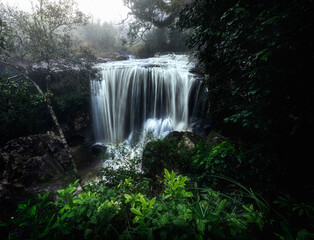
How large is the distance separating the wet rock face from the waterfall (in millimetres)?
3467

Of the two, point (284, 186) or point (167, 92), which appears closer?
point (284, 186)

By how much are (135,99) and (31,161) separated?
6895 mm

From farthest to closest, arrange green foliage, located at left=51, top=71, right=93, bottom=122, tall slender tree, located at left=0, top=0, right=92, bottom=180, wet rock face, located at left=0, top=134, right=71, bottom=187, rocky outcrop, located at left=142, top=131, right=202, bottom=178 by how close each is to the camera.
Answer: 1. green foliage, located at left=51, top=71, right=93, bottom=122
2. tall slender tree, located at left=0, top=0, right=92, bottom=180
3. wet rock face, located at left=0, top=134, right=71, bottom=187
4. rocky outcrop, located at left=142, top=131, right=202, bottom=178

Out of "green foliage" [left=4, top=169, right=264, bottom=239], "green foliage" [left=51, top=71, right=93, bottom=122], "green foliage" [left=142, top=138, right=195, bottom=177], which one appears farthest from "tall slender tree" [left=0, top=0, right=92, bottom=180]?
"green foliage" [left=4, top=169, right=264, bottom=239]

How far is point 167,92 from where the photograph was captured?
33.9ft

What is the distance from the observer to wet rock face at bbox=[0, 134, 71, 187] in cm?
619

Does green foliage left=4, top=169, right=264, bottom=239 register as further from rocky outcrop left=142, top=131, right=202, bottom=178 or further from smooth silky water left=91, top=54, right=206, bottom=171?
smooth silky water left=91, top=54, right=206, bottom=171

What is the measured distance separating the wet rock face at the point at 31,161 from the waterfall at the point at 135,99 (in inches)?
137

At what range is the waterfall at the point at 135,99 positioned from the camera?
1020cm

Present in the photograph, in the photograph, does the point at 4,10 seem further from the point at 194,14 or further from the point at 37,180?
the point at 194,14

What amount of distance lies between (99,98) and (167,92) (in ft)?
16.8

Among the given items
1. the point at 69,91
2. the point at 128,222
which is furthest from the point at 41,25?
the point at 128,222

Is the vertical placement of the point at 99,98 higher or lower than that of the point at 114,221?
lower

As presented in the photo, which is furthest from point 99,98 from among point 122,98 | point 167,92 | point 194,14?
point 194,14
